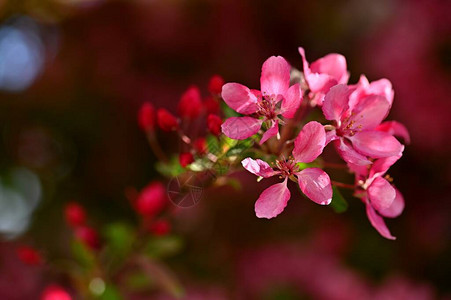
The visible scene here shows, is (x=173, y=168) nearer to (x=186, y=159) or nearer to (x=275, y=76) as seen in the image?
(x=186, y=159)

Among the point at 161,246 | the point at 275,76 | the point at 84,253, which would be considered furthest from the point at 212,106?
the point at 84,253

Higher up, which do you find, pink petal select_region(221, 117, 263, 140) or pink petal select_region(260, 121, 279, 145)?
pink petal select_region(260, 121, 279, 145)

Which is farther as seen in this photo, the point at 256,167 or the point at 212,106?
the point at 212,106

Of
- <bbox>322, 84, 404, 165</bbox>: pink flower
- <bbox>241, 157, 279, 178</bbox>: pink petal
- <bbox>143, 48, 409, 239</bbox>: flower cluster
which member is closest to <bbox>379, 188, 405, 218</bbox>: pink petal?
<bbox>143, 48, 409, 239</bbox>: flower cluster

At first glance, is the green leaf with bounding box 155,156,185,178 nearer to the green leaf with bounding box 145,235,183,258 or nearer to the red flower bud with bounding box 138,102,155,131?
the red flower bud with bounding box 138,102,155,131

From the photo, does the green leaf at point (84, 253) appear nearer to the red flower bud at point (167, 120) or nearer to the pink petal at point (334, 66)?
the red flower bud at point (167, 120)
